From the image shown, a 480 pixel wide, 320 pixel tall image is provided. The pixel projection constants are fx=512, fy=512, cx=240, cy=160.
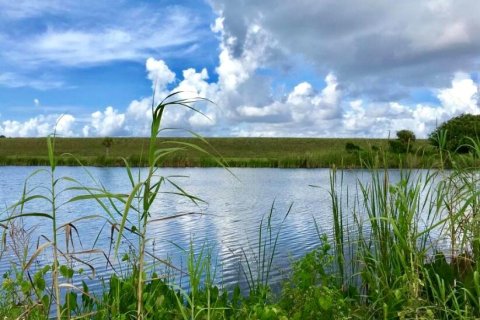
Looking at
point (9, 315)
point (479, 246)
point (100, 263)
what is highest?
point (479, 246)

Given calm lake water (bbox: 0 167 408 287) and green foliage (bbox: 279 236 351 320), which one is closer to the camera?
green foliage (bbox: 279 236 351 320)

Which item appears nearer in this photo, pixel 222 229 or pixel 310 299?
pixel 310 299

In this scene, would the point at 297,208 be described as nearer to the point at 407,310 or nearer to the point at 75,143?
the point at 407,310

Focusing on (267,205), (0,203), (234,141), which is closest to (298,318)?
(267,205)

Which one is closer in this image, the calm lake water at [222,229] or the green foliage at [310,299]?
the green foliage at [310,299]

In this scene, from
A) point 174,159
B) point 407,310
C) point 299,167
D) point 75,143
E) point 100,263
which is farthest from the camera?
point 75,143

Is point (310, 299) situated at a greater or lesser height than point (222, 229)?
greater

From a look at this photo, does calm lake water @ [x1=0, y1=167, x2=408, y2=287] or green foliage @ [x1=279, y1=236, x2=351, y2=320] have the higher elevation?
green foliage @ [x1=279, y1=236, x2=351, y2=320]

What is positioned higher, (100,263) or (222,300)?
(222,300)

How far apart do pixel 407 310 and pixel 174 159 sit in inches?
1752

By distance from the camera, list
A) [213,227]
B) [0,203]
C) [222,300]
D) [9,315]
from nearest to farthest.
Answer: [9,315]
[222,300]
[213,227]
[0,203]

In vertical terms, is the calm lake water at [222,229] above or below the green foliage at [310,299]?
below

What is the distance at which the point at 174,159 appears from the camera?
46875 millimetres

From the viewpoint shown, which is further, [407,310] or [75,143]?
[75,143]
